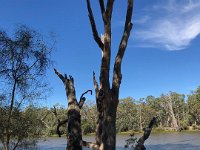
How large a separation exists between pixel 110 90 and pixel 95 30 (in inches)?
52.5

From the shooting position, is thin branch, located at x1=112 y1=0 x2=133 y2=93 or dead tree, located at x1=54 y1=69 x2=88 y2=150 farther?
thin branch, located at x1=112 y1=0 x2=133 y2=93

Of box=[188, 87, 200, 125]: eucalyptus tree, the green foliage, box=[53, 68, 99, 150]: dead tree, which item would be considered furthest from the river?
box=[188, 87, 200, 125]: eucalyptus tree

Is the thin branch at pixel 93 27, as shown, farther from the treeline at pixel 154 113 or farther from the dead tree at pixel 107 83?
the treeline at pixel 154 113

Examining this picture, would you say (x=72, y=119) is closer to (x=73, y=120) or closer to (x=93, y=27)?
(x=73, y=120)

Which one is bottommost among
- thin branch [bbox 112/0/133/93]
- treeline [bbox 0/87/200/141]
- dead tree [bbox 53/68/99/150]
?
dead tree [bbox 53/68/99/150]

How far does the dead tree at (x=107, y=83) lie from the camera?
7.18 metres

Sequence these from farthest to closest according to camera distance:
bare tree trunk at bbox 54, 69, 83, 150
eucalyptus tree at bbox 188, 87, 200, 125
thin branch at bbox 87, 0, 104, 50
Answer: eucalyptus tree at bbox 188, 87, 200, 125, thin branch at bbox 87, 0, 104, 50, bare tree trunk at bbox 54, 69, 83, 150

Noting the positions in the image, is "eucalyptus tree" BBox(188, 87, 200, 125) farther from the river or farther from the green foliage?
the green foliage

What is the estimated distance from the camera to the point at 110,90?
7570 mm

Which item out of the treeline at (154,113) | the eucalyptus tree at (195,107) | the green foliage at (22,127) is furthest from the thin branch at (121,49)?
the eucalyptus tree at (195,107)

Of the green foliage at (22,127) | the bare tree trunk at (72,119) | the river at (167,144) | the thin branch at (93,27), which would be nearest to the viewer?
the bare tree trunk at (72,119)

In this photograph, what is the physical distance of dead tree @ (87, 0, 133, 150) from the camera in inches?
283

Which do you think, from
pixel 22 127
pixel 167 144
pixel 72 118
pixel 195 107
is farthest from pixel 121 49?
pixel 195 107

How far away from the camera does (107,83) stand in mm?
7562
